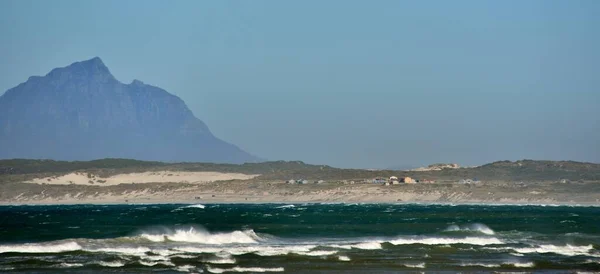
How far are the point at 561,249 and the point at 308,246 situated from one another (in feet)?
40.7

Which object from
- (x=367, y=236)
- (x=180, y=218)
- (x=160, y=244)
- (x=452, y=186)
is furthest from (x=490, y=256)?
(x=452, y=186)

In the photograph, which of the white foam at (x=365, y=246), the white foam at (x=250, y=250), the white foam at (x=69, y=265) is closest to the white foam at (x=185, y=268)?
the white foam at (x=250, y=250)

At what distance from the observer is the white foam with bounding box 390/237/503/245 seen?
47500 mm

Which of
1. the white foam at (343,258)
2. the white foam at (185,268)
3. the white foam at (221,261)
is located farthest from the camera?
the white foam at (343,258)

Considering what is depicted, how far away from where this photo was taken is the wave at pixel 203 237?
4934 cm

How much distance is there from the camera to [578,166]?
147 meters

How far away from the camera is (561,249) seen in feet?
146

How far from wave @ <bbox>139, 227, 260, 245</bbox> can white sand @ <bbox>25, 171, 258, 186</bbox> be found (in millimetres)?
94059

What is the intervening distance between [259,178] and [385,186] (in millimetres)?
26647

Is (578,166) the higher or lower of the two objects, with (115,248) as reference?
higher

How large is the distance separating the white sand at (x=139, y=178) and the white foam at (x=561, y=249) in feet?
345

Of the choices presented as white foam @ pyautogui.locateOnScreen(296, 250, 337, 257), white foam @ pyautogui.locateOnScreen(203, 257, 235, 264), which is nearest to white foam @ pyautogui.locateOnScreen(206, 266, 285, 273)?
white foam @ pyautogui.locateOnScreen(203, 257, 235, 264)

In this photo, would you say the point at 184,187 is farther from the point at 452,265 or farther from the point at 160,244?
the point at 452,265

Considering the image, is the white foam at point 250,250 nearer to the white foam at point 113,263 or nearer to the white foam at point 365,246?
the white foam at point 365,246
